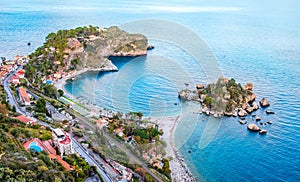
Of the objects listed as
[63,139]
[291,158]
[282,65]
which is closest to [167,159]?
[63,139]

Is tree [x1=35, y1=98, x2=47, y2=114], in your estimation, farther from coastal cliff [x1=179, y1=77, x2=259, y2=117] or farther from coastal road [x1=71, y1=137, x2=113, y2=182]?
coastal cliff [x1=179, y1=77, x2=259, y2=117]

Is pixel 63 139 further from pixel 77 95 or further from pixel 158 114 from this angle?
pixel 77 95

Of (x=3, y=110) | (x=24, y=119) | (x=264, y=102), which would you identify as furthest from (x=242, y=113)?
(x=3, y=110)

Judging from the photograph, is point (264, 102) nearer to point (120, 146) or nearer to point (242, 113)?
point (242, 113)

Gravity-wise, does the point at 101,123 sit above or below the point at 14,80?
below

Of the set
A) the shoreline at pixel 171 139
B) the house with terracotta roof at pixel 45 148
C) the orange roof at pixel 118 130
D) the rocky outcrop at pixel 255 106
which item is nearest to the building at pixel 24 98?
the shoreline at pixel 171 139

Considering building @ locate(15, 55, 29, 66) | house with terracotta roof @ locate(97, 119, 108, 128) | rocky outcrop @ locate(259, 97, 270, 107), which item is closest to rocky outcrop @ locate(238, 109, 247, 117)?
rocky outcrop @ locate(259, 97, 270, 107)

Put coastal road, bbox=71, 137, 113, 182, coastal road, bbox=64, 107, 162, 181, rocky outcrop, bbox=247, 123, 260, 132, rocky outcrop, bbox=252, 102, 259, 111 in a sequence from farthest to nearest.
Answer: rocky outcrop, bbox=252, 102, 259, 111
rocky outcrop, bbox=247, 123, 260, 132
coastal road, bbox=64, 107, 162, 181
coastal road, bbox=71, 137, 113, 182

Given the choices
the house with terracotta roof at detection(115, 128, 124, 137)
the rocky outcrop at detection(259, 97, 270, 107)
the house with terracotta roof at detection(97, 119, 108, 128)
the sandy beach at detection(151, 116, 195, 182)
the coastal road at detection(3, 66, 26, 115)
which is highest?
the rocky outcrop at detection(259, 97, 270, 107)
